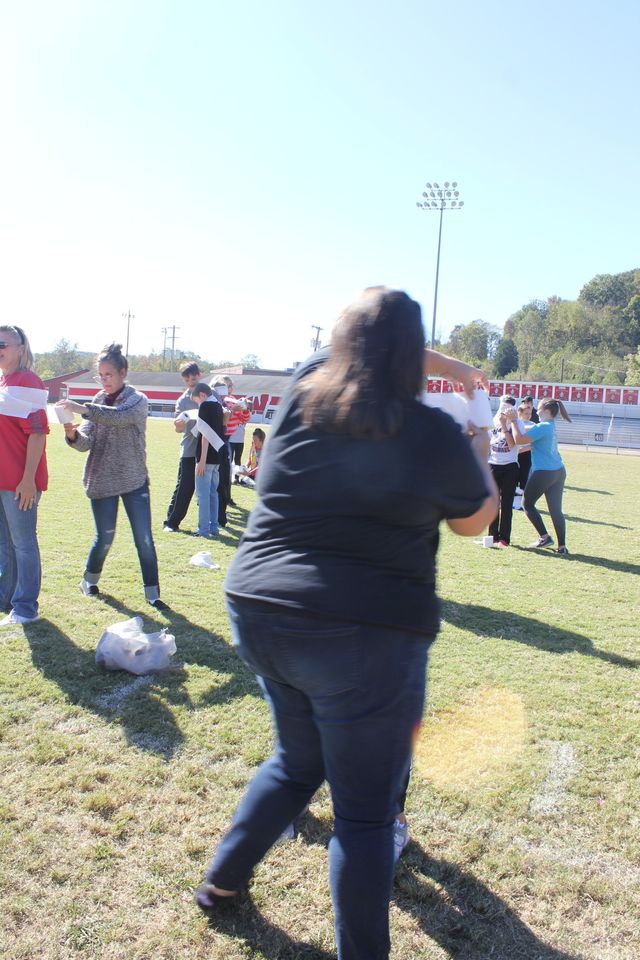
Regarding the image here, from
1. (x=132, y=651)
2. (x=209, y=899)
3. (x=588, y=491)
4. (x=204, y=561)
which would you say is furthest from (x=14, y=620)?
(x=588, y=491)

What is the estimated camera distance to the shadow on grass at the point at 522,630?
524 cm

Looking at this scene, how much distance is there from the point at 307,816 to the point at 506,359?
113 metres

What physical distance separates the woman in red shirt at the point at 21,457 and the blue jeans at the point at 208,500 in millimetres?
3546

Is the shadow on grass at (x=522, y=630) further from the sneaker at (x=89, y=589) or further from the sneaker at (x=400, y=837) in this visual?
the sneaker at (x=89, y=589)

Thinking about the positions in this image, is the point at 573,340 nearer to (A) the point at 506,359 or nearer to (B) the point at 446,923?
(A) the point at 506,359

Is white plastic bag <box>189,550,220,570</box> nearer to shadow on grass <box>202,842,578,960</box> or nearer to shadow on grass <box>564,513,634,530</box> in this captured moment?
shadow on grass <box>202,842,578,960</box>

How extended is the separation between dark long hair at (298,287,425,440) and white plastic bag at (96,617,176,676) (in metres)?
2.92

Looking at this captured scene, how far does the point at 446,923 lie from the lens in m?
2.40

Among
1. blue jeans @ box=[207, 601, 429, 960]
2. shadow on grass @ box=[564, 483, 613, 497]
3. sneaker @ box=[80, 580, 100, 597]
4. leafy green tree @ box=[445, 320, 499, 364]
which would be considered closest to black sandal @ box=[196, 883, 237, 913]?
blue jeans @ box=[207, 601, 429, 960]

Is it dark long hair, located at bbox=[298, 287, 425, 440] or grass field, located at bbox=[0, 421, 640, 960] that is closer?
dark long hair, located at bbox=[298, 287, 425, 440]

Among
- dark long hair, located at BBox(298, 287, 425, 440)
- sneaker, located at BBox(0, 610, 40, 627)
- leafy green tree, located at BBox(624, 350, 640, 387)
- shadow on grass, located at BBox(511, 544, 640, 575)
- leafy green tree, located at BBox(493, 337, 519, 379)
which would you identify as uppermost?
leafy green tree, located at BBox(493, 337, 519, 379)

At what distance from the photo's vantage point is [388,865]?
1.87 metres

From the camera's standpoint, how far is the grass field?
2340 millimetres

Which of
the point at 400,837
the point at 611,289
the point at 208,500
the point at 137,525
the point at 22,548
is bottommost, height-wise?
the point at 400,837
